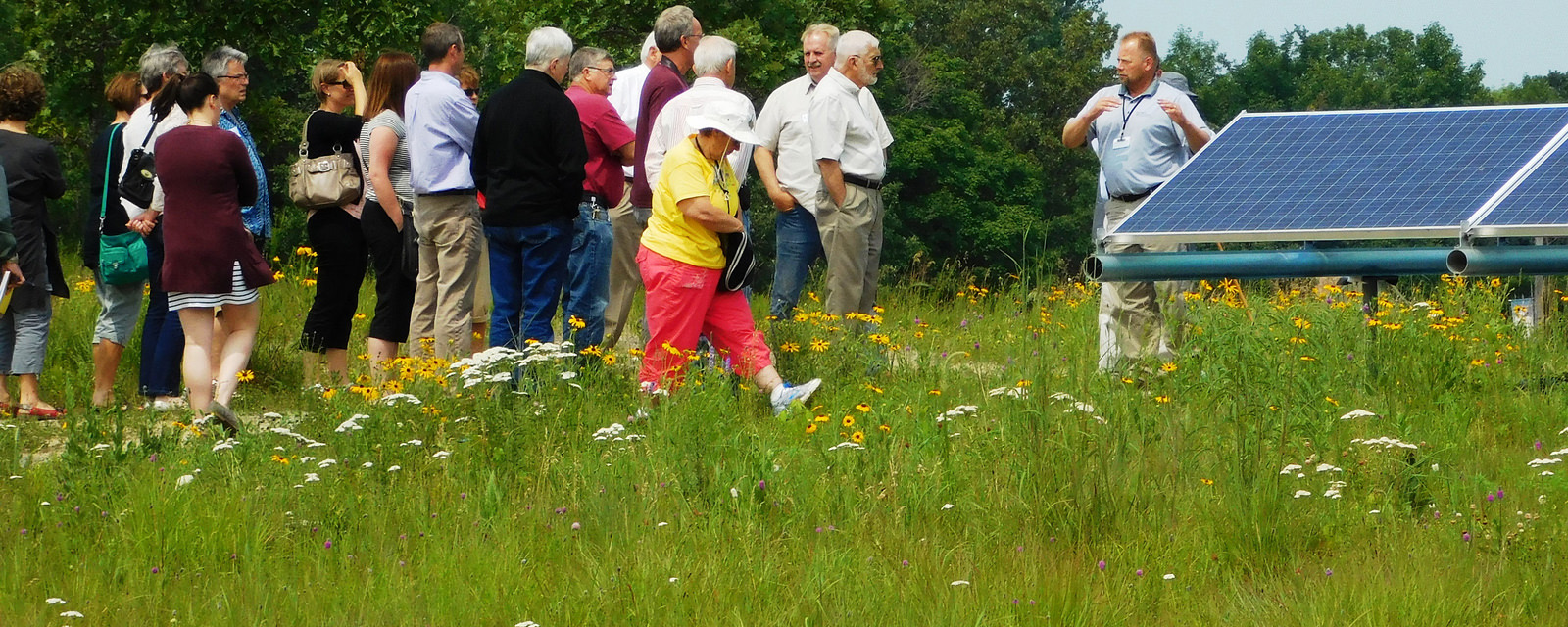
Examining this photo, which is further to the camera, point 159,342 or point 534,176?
point 159,342

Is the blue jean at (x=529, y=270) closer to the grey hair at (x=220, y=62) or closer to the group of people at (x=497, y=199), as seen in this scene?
the group of people at (x=497, y=199)

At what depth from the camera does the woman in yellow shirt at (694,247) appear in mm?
6828

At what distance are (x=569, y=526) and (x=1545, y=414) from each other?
396 cm

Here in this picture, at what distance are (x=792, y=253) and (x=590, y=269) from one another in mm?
1165

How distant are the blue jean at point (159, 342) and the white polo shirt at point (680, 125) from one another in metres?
2.47

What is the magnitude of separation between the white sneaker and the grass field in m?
0.08

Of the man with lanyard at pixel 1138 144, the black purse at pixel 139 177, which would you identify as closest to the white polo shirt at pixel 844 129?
the man with lanyard at pixel 1138 144

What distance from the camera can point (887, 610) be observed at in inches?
167

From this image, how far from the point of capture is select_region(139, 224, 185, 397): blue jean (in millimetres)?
7891

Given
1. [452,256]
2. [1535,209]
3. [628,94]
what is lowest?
Result: [452,256]

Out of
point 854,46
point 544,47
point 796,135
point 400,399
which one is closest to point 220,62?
Result: point 544,47

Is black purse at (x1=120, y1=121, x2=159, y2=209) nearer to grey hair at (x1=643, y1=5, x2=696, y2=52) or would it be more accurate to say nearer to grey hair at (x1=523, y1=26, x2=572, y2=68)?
grey hair at (x1=523, y1=26, x2=572, y2=68)

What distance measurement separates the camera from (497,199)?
25.3 feet

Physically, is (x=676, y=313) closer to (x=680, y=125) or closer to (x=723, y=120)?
(x=723, y=120)
